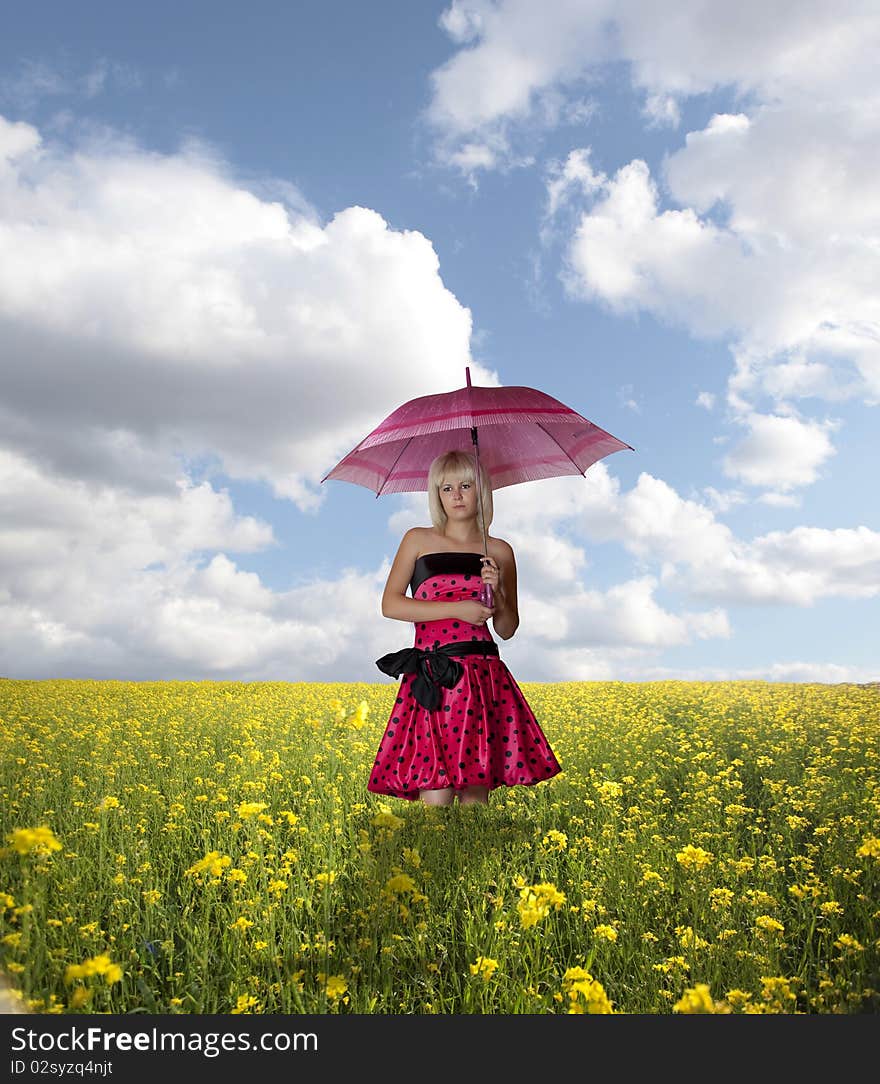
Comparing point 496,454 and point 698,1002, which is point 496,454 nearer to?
point 496,454

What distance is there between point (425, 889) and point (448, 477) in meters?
2.38

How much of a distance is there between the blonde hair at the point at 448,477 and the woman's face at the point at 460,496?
0.03m

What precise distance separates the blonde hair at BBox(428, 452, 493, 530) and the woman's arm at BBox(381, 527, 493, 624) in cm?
15

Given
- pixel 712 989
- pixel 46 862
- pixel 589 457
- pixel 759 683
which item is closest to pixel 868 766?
pixel 589 457

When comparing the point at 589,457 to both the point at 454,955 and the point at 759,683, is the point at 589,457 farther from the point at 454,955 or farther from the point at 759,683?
the point at 759,683

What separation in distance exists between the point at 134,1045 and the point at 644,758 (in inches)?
251

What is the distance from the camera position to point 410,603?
501 cm

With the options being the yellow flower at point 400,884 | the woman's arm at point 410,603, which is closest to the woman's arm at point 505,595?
the woman's arm at point 410,603

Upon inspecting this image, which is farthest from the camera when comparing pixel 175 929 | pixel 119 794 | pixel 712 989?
pixel 119 794

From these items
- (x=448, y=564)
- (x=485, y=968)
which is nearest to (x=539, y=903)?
(x=485, y=968)

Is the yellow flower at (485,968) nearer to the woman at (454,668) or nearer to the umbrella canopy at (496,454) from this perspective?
the woman at (454,668)

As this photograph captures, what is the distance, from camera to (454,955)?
3.59m

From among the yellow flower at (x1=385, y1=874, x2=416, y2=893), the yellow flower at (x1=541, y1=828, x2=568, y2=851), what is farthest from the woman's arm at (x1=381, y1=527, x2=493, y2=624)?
the yellow flower at (x1=385, y1=874, x2=416, y2=893)

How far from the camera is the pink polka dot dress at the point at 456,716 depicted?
4.93 meters
